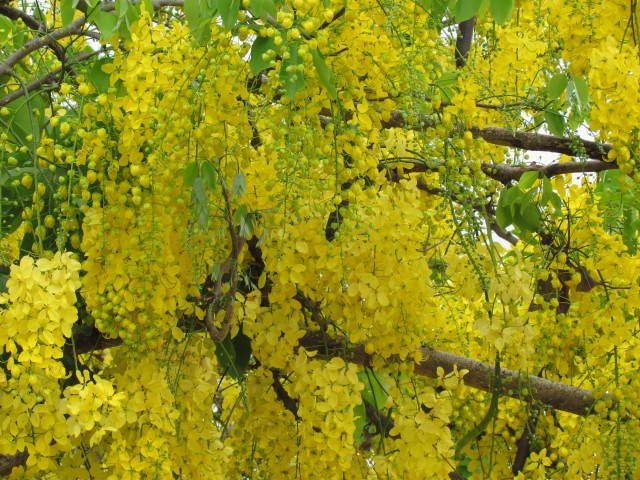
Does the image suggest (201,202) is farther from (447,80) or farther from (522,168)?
(522,168)

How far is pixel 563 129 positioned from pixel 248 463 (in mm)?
1018

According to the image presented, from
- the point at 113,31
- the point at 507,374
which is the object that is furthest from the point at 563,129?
the point at 113,31

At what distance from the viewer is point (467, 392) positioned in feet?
8.23

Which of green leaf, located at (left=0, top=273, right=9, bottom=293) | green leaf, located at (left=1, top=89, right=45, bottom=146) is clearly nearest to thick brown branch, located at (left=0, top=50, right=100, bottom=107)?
green leaf, located at (left=1, top=89, right=45, bottom=146)

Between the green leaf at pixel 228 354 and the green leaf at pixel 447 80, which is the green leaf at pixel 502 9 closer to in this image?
the green leaf at pixel 447 80

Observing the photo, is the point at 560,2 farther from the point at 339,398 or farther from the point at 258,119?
the point at 339,398

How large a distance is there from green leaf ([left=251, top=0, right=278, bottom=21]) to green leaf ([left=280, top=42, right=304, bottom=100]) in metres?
0.06

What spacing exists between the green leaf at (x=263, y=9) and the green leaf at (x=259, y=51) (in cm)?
4

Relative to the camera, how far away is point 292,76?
154 centimetres

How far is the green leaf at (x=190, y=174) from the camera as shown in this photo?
164 centimetres

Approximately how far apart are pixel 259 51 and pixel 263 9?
0.23 feet

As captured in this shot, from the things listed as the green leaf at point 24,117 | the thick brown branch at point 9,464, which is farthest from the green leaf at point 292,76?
the thick brown branch at point 9,464

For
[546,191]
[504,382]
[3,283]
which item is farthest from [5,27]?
[504,382]

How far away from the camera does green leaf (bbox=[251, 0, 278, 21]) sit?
1.53m
